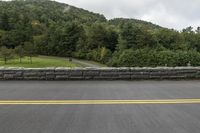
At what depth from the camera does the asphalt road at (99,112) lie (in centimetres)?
521

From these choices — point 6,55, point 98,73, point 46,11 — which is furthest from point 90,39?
point 98,73

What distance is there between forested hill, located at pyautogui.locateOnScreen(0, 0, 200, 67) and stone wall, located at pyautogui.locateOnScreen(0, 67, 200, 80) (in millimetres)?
66731

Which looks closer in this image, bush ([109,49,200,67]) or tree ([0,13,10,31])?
bush ([109,49,200,67])

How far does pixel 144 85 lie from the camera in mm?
10055

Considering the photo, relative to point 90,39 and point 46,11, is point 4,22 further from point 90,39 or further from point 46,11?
point 90,39

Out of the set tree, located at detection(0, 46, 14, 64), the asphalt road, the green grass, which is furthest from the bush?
the asphalt road

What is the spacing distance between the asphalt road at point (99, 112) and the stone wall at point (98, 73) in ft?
4.58

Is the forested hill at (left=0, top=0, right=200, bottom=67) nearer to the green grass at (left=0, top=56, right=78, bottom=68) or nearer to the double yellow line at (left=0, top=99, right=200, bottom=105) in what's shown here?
the green grass at (left=0, top=56, right=78, bottom=68)

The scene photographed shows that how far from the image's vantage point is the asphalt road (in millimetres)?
5215

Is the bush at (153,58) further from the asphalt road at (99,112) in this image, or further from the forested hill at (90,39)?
the asphalt road at (99,112)

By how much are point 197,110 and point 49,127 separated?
3.02 m

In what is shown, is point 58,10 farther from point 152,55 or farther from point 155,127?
point 155,127

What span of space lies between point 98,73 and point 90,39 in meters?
94.9

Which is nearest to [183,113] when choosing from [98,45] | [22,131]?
[22,131]
